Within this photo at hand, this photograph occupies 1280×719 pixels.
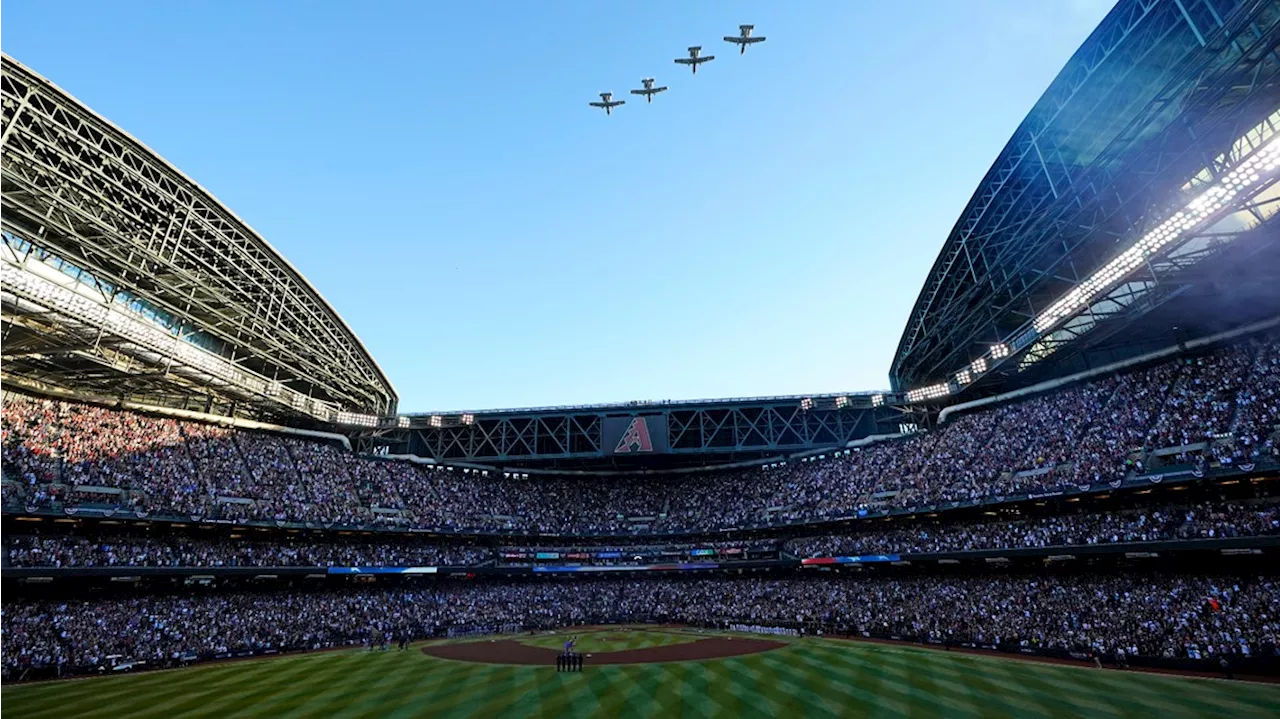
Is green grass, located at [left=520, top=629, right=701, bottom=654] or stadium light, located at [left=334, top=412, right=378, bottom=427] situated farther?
stadium light, located at [left=334, top=412, right=378, bottom=427]

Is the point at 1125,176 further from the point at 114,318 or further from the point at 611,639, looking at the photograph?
the point at 114,318

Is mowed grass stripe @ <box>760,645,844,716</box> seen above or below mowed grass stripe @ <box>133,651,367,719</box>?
above

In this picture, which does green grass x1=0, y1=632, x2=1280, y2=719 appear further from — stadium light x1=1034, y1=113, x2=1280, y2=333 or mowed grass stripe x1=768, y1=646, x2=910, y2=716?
stadium light x1=1034, y1=113, x2=1280, y2=333

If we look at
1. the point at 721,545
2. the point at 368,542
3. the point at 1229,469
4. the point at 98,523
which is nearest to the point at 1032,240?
the point at 1229,469

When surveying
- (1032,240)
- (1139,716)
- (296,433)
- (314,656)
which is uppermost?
(1032,240)

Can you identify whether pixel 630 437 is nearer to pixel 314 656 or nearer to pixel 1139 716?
pixel 314 656

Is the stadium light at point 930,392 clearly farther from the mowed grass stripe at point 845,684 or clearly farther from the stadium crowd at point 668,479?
the mowed grass stripe at point 845,684

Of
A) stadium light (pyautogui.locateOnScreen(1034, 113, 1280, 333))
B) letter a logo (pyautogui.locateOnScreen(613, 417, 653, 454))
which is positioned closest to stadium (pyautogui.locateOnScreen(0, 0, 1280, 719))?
stadium light (pyautogui.locateOnScreen(1034, 113, 1280, 333))

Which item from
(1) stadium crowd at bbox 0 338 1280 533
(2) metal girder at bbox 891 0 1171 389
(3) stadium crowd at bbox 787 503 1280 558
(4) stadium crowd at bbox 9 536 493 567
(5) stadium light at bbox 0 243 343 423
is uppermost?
(2) metal girder at bbox 891 0 1171 389

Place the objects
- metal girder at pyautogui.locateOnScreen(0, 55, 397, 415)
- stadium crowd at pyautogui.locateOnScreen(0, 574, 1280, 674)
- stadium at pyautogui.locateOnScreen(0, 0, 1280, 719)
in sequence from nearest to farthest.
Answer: stadium at pyautogui.locateOnScreen(0, 0, 1280, 719) → stadium crowd at pyautogui.locateOnScreen(0, 574, 1280, 674) → metal girder at pyautogui.locateOnScreen(0, 55, 397, 415)
